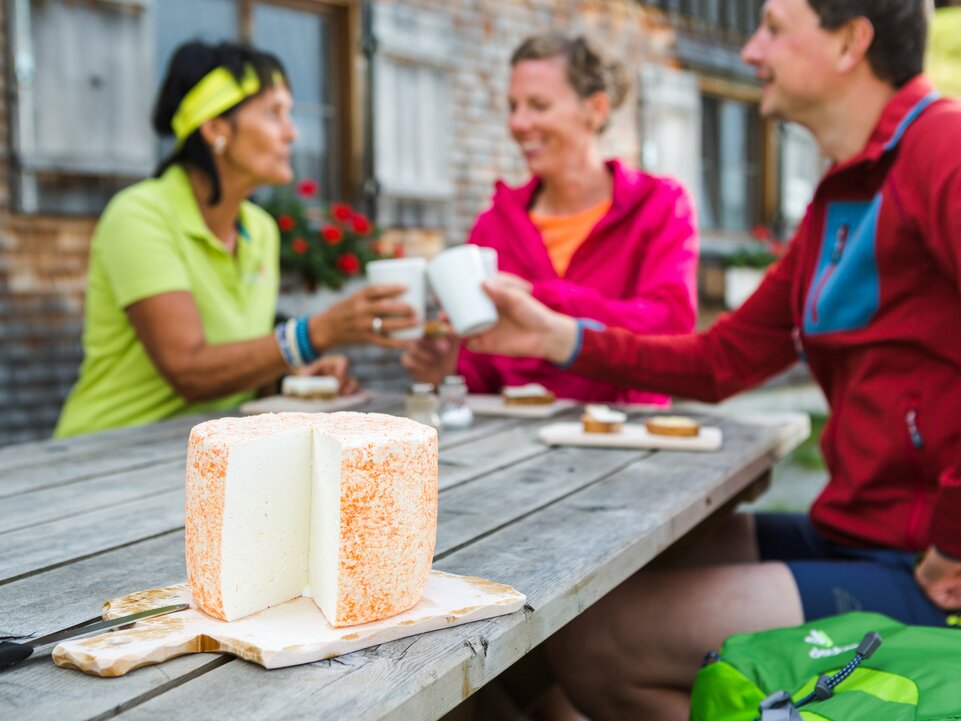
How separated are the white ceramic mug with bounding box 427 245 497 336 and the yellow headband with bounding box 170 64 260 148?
1.06m

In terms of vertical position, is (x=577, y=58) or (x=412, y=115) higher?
(x=412, y=115)

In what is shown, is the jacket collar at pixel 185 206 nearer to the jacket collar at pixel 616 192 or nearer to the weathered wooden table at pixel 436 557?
the weathered wooden table at pixel 436 557

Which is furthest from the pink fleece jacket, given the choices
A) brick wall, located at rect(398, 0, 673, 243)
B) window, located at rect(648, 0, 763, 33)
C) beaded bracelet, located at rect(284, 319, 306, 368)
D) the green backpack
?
Result: window, located at rect(648, 0, 763, 33)

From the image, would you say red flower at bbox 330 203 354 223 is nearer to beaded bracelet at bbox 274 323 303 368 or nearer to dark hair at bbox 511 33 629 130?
dark hair at bbox 511 33 629 130

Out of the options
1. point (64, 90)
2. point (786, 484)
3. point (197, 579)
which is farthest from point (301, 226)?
point (197, 579)

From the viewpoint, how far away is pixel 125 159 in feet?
14.4

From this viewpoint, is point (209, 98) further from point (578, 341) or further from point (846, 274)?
point (846, 274)

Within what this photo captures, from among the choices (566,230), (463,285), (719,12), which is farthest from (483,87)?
(463,285)

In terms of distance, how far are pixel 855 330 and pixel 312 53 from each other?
170 inches

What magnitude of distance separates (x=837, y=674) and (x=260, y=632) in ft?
2.39

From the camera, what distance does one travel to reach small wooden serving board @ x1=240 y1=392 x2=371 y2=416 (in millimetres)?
2438

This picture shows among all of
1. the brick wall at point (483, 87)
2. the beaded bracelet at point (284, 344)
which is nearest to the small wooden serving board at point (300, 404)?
the beaded bracelet at point (284, 344)

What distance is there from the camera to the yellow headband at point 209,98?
281 cm

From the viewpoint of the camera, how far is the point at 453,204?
20.4 ft
